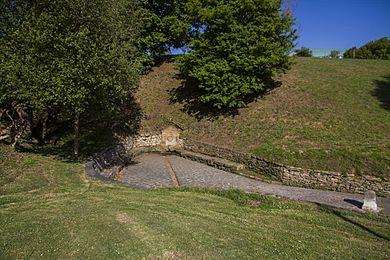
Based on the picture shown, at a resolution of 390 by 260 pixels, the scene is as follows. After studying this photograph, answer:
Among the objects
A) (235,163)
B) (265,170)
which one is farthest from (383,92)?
(235,163)

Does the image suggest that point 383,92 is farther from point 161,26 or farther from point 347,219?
point 161,26

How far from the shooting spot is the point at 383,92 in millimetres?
20984

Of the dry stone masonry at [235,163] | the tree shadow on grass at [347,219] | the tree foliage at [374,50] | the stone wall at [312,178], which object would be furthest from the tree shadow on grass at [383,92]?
the tree foliage at [374,50]

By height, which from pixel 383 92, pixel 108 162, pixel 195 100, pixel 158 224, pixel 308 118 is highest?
pixel 383 92

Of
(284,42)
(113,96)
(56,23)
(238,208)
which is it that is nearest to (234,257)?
(238,208)

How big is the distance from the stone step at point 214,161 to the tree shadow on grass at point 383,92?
434 inches

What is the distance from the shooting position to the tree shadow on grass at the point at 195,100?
70.3 ft

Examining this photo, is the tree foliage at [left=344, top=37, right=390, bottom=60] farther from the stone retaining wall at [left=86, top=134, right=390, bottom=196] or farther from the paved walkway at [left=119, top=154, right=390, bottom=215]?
the paved walkway at [left=119, top=154, right=390, bottom=215]

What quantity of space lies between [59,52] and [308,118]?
14.6 metres

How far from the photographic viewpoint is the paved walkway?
11656mm

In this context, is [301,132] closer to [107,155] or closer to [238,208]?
[238,208]

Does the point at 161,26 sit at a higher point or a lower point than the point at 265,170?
higher

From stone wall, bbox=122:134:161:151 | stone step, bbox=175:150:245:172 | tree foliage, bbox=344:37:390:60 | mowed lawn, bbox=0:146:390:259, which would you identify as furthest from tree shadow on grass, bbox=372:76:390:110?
tree foliage, bbox=344:37:390:60

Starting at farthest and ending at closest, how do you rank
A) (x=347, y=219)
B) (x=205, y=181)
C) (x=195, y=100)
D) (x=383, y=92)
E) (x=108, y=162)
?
1. (x=195, y=100)
2. (x=383, y=92)
3. (x=108, y=162)
4. (x=205, y=181)
5. (x=347, y=219)
